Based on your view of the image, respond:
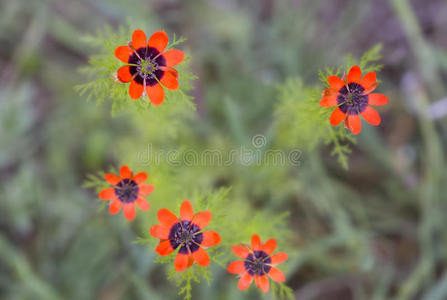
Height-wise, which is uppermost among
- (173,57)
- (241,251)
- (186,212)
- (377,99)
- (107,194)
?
(173,57)

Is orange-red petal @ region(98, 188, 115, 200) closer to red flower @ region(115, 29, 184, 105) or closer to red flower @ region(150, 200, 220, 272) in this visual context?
red flower @ region(150, 200, 220, 272)

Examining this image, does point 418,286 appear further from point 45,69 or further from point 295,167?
point 45,69

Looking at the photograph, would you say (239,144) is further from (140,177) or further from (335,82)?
(335,82)

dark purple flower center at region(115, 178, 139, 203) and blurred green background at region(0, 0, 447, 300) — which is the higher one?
blurred green background at region(0, 0, 447, 300)

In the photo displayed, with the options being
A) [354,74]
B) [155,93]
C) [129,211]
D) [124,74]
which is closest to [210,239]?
[129,211]

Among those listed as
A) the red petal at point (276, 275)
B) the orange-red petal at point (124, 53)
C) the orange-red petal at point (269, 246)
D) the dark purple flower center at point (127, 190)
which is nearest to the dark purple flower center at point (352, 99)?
the orange-red petal at point (269, 246)

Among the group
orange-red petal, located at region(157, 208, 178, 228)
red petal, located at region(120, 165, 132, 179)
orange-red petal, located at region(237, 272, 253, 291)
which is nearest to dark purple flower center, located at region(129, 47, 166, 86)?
red petal, located at region(120, 165, 132, 179)
